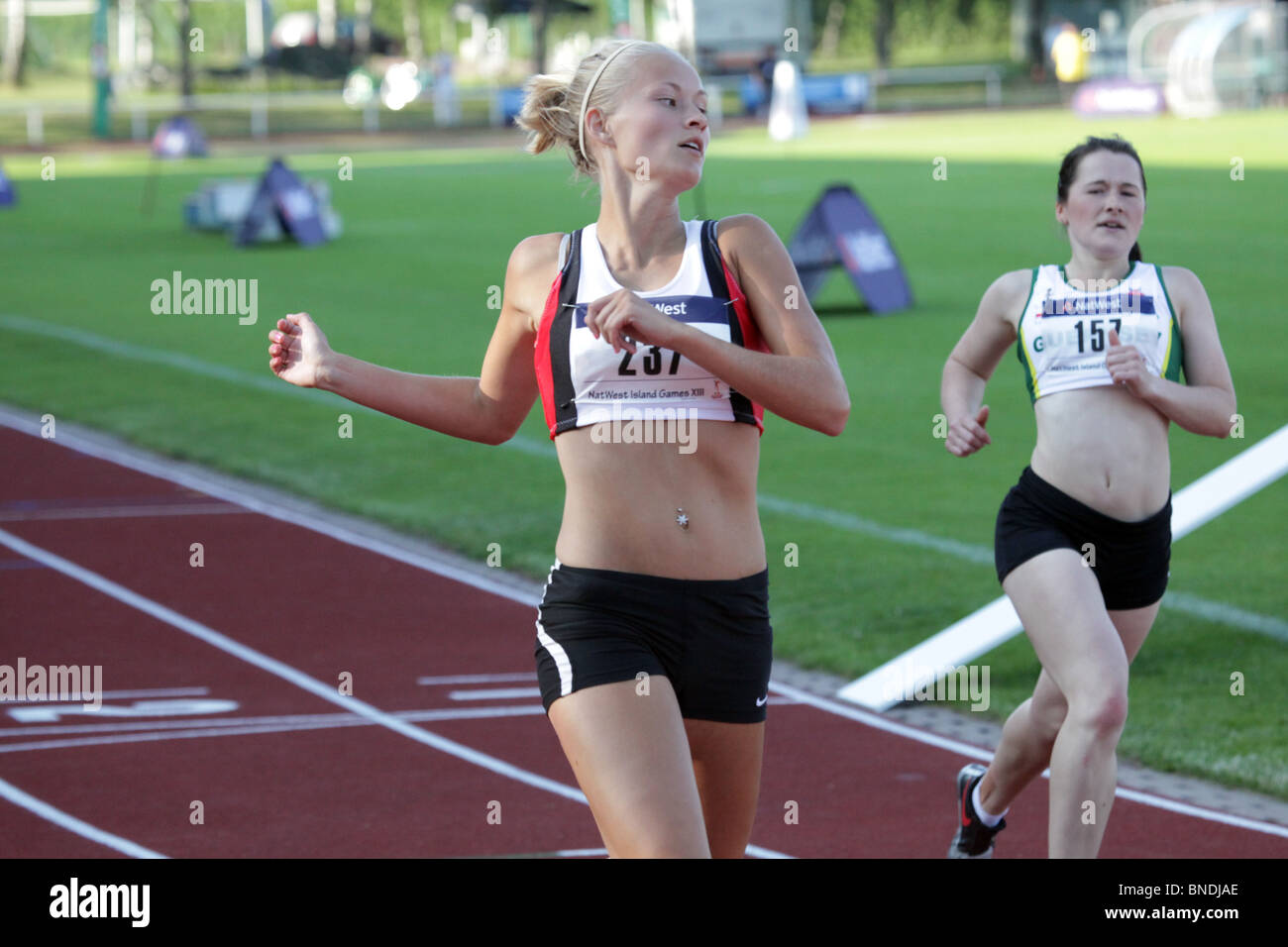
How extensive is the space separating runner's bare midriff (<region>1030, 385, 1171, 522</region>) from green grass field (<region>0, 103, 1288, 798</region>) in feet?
5.30

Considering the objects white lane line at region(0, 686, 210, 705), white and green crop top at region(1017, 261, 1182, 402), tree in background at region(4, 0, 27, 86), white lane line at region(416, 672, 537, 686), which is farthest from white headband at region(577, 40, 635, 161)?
tree in background at region(4, 0, 27, 86)

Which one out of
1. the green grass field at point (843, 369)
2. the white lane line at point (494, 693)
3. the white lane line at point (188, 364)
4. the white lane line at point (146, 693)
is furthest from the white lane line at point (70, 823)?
the white lane line at point (188, 364)

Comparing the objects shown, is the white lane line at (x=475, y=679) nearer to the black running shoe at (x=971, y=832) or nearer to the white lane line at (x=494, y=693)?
the white lane line at (x=494, y=693)

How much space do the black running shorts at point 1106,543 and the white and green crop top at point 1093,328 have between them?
0.33 meters

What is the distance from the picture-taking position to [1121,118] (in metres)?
46.6

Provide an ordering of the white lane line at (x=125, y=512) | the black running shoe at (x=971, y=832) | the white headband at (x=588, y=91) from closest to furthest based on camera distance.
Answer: the white headband at (x=588, y=91), the black running shoe at (x=971, y=832), the white lane line at (x=125, y=512)

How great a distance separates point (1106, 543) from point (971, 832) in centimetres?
100

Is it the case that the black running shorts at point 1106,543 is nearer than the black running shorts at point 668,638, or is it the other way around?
the black running shorts at point 668,638

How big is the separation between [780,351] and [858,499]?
23.2ft

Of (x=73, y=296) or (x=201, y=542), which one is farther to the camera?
(x=73, y=296)

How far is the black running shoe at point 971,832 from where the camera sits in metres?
5.20

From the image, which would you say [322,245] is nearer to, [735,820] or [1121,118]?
[735,820]

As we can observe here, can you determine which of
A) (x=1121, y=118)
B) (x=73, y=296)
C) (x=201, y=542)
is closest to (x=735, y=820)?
(x=201, y=542)

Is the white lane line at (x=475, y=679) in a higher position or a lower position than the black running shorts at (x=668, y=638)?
lower
